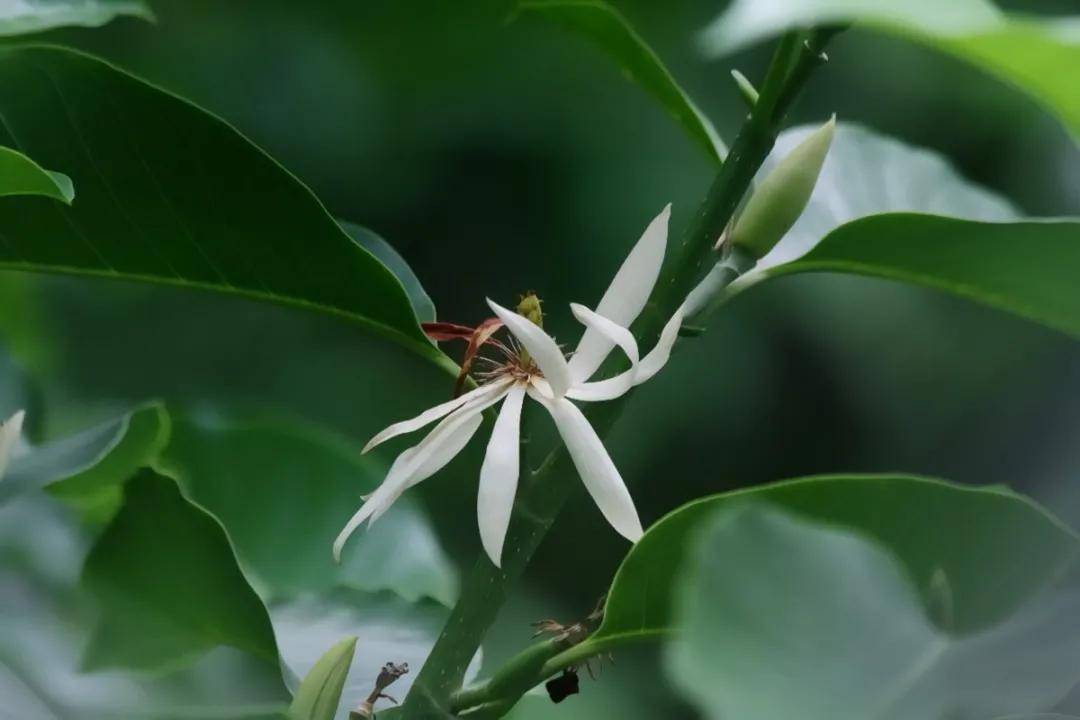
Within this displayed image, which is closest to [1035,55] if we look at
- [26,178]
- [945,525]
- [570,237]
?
[945,525]

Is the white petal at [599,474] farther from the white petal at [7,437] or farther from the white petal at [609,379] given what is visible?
the white petal at [7,437]

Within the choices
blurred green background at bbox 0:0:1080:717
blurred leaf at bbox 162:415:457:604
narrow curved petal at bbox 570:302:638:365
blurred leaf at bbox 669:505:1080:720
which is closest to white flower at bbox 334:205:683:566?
narrow curved petal at bbox 570:302:638:365

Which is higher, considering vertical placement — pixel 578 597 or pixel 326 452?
pixel 578 597

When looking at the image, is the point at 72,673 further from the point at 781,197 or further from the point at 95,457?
the point at 781,197

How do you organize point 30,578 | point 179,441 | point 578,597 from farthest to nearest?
point 578,597, point 179,441, point 30,578

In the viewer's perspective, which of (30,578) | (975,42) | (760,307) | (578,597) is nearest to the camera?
(975,42)

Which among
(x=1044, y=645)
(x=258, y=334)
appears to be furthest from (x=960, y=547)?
(x=258, y=334)

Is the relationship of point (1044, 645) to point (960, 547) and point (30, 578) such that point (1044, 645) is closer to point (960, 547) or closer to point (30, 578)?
point (960, 547)
